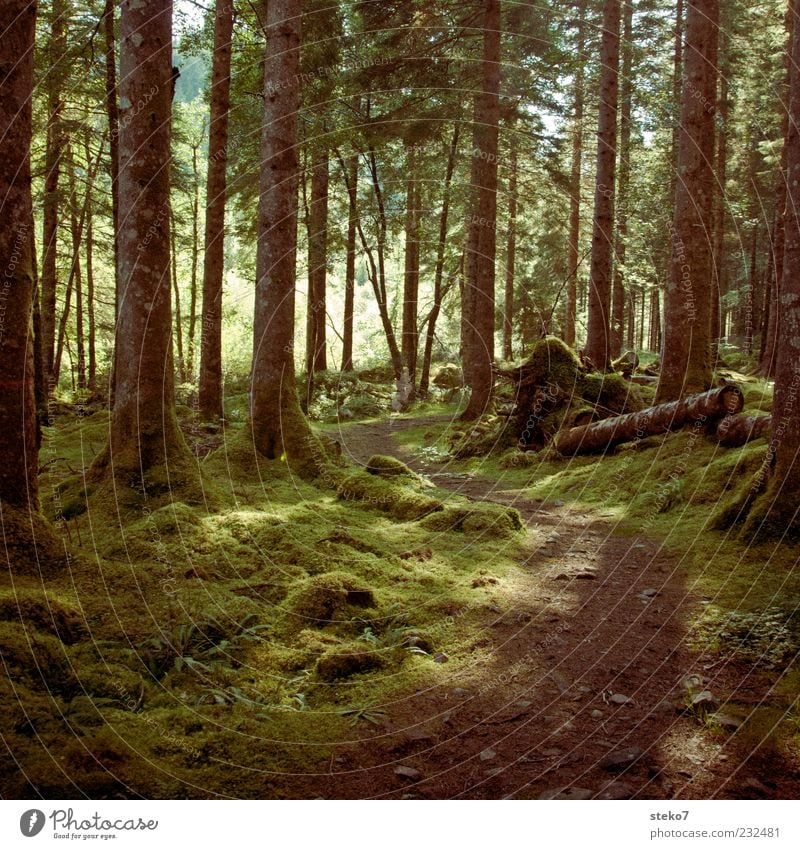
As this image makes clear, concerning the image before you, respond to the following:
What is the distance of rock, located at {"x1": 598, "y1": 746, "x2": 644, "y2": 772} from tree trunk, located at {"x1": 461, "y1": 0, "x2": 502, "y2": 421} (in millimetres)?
12410

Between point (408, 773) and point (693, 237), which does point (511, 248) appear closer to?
point (693, 237)

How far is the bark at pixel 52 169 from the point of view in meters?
12.2

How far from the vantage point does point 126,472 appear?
7121 mm

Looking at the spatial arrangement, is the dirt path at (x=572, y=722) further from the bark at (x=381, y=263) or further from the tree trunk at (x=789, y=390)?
the bark at (x=381, y=263)

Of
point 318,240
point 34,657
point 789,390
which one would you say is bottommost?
point 34,657

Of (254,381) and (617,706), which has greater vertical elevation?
(254,381)

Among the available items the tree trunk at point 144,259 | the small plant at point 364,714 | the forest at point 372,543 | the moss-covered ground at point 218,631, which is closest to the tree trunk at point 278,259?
the forest at point 372,543

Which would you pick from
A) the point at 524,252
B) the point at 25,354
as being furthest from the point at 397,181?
the point at 25,354

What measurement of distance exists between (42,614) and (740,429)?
9.17 m

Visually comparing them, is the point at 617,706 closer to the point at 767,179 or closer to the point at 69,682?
the point at 69,682

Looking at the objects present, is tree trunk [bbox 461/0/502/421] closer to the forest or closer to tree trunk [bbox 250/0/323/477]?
the forest

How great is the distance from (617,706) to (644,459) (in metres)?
7.15

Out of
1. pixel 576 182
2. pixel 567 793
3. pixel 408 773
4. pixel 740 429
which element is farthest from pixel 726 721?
pixel 576 182

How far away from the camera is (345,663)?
4750mm
